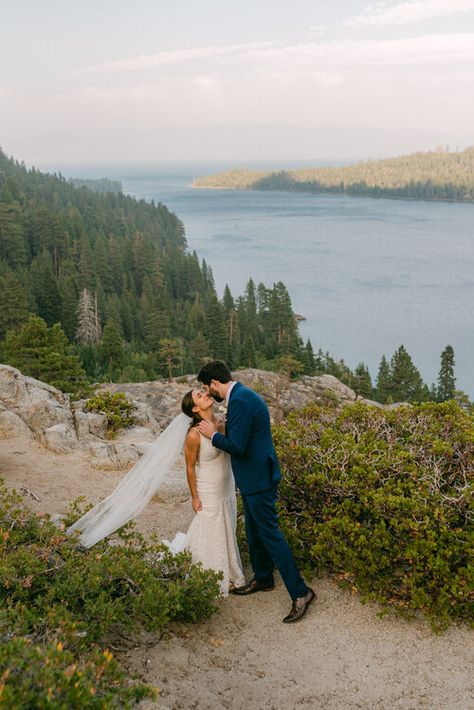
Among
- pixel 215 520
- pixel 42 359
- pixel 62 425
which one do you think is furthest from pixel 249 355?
pixel 215 520

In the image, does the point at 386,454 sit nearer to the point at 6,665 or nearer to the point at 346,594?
the point at 346,594

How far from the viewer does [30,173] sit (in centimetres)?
15788

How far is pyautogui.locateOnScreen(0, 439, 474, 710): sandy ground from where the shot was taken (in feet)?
14.6

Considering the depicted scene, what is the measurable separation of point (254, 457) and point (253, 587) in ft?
5.09

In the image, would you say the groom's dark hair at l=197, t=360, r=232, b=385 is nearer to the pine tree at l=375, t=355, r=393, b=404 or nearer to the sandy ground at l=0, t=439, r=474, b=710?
the sandy ground at l=0, t=439, r=474, b=710

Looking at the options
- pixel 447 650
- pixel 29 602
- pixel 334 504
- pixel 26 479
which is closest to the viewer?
pixel 29 602

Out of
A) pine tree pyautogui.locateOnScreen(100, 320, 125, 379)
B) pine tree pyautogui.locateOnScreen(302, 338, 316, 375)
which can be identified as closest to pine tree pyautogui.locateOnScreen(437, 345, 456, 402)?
pine tree pyautogui.locateOnScreen(302, 338, 316, 375)

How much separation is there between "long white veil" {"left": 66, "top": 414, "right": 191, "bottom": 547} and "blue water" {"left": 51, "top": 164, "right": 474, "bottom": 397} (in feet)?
160

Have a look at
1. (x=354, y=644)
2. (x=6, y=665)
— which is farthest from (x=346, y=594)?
(x=6, y=665)

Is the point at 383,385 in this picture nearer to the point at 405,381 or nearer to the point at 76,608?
the point at 405,381

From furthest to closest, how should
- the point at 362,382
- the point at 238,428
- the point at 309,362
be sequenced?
1. the point at 309,362
2. the point at 362,382
3. the point at 238,428

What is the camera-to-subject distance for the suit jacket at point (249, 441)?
5.01 metres

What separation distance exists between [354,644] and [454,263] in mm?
105127

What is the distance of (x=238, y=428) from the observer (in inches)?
197
